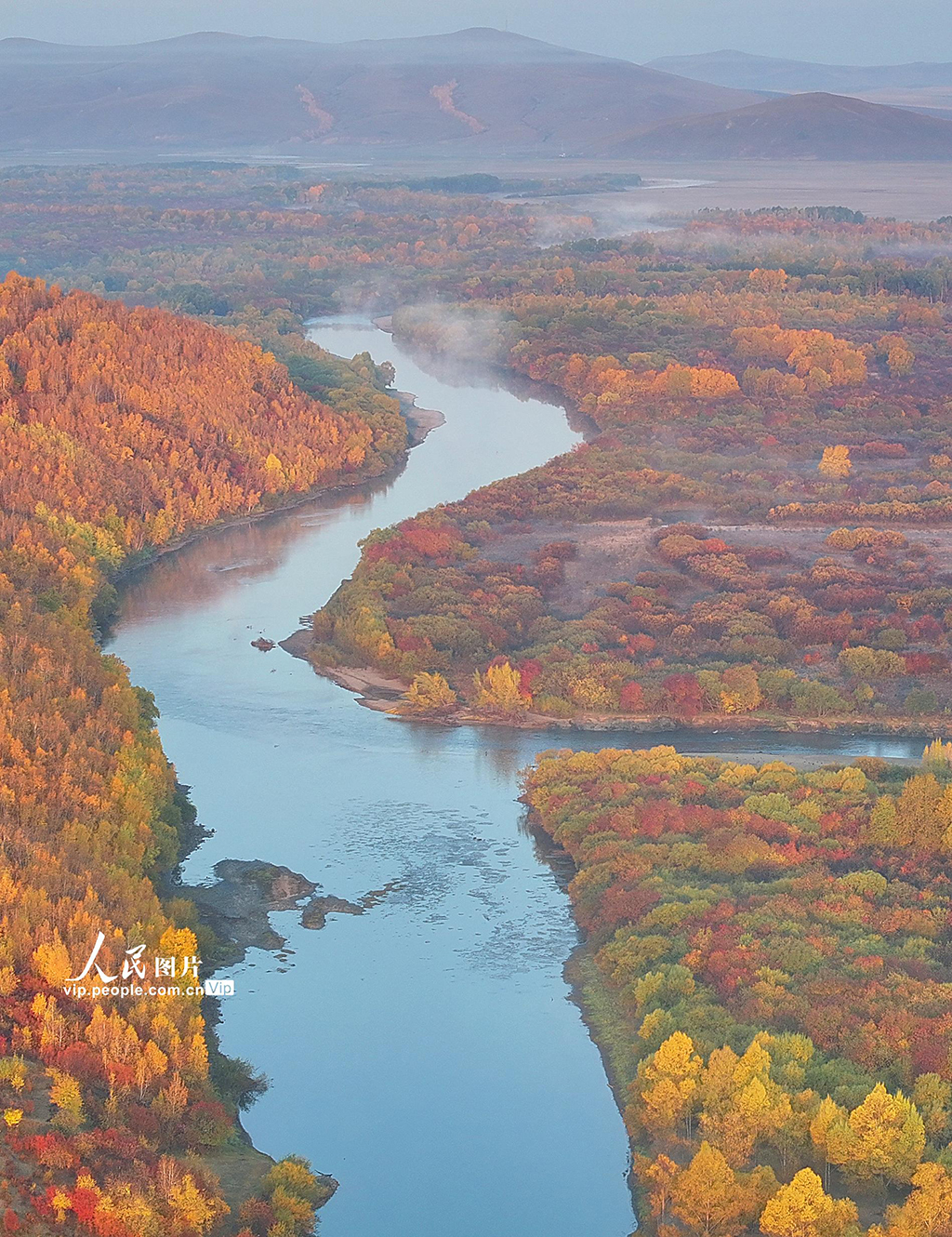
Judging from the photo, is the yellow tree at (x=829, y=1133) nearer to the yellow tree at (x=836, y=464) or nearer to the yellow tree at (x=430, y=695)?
the yellow tree at (x=430, y=695)

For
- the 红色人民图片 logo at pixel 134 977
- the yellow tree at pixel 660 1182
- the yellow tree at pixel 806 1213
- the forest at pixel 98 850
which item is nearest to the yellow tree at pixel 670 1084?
the yellow tree at pixel 660 1182

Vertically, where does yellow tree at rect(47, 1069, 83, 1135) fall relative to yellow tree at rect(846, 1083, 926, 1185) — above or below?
below

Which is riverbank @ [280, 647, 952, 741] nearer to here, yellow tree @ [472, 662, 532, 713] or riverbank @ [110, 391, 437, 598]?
yellow tree @ [472, 662, 532, 713]

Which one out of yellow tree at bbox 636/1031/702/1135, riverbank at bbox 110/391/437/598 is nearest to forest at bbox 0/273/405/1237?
riverbank at bbox 110/391/437/598

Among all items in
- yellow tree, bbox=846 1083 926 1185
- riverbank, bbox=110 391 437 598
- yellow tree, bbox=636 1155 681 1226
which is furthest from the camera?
riverbank, bbox=110 391 437 598

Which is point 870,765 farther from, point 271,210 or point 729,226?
point 271,210

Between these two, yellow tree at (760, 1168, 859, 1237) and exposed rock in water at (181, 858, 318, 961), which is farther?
exposed rock in water at (181, 858, 318, 961)

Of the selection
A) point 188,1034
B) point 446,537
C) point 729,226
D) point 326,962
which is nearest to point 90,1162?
point 188,1034
